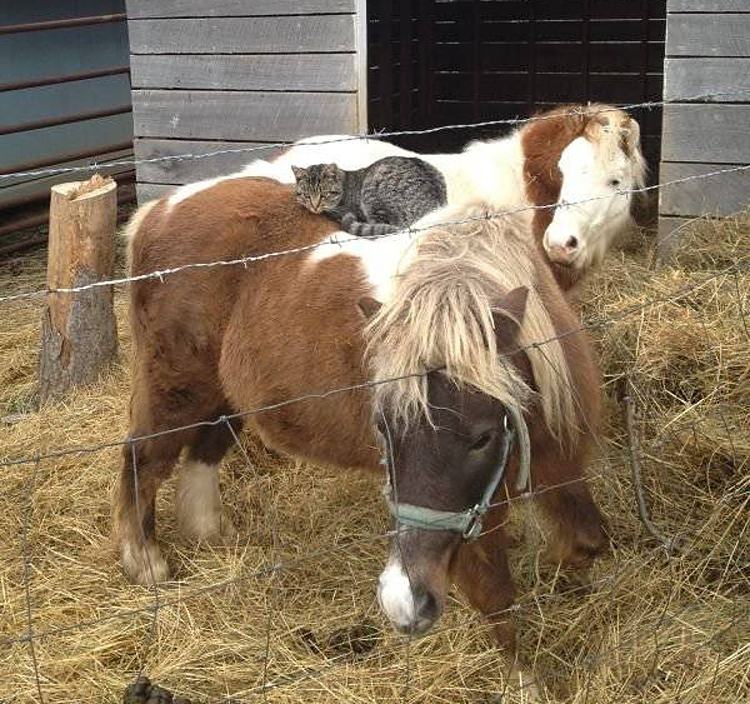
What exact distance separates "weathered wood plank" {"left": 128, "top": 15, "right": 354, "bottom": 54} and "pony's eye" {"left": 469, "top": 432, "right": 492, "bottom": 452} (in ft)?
12.1

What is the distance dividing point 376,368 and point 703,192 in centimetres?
316

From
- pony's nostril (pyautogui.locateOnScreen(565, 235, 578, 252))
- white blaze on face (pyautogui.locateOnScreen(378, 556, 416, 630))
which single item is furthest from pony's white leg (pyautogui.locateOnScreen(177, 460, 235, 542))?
pony's nostril (pyautogui.locateOnScreen(565, 235, 578, 252))

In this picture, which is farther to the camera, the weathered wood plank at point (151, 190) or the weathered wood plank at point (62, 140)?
the weathered wood plank at point (62, 140)

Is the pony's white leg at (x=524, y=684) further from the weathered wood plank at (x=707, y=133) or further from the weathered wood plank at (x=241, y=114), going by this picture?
the weathered wood plank at (x=241, y=114)

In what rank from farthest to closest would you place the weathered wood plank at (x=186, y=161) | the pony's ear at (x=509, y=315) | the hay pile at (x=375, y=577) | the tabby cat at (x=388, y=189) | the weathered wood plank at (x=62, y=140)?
the weathered wood plank at (x=62, y=140) → the weathered wood plank at (x=186, y=161) → the tabby cat at (x=388, y=189) → the hay pile at (x=375, y=577) → the pony's ear at (x=509, y=315)

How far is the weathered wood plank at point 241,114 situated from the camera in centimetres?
557

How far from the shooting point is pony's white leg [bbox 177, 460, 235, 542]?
3.78 m

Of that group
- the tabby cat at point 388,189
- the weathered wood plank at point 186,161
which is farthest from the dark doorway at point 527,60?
the tabby cat at point 388,189

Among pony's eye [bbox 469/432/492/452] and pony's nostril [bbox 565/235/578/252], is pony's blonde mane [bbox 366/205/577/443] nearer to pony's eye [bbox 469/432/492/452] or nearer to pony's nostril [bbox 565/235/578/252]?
pony's eye [bbox 469/432/492/452]

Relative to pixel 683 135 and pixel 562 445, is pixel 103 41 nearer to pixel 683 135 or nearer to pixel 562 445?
pixel 683 135

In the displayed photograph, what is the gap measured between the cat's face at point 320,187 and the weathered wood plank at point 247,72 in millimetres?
1359

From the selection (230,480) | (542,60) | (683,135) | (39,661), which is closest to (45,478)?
(230,480)

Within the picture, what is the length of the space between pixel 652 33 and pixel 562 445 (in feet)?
23.6

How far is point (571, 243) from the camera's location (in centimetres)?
441
